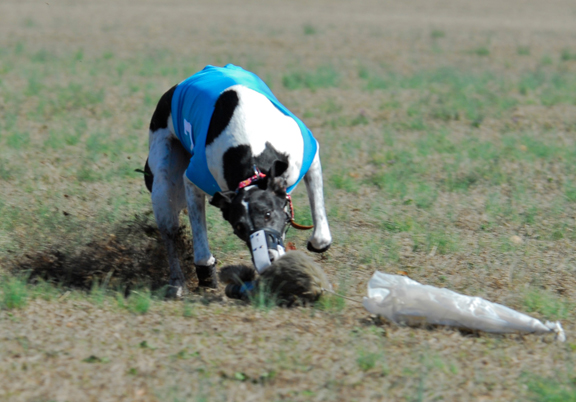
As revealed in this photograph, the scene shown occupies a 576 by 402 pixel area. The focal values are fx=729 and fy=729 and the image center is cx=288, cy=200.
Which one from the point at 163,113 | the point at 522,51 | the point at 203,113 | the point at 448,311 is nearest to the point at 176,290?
the point at 203,113

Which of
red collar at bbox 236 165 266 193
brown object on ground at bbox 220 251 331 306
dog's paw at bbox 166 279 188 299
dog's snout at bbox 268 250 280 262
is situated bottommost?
dog's paw at bbox 166 279 188 299

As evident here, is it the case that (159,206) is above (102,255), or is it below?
above

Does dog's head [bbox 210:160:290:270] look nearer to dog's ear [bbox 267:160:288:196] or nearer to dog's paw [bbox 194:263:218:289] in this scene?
dog's ear [bbox 267:160:288:196]

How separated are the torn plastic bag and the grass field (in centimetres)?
8

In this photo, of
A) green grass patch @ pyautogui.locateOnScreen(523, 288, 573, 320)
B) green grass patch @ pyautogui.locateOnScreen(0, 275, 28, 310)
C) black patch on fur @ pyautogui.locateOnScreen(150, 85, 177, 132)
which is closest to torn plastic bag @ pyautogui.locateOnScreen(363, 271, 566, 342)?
green grass patch @ pyautogui.locateOnScreen(523, 288, 573, 320)

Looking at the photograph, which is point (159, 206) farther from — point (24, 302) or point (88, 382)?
point (88, 382)

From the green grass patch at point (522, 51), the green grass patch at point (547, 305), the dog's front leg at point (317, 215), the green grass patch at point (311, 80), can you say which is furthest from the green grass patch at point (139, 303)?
the green grass patch at point (522, 51)

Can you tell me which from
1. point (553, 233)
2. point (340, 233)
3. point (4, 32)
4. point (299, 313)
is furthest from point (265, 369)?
point (4, 32)

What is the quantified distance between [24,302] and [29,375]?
0.95 m

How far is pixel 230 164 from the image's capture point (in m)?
4.53

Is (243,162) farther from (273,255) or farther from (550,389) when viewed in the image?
(550,389)

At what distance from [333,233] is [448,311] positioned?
6.71 ft

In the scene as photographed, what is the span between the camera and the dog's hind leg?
5.29 m

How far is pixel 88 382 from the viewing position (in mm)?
3352
